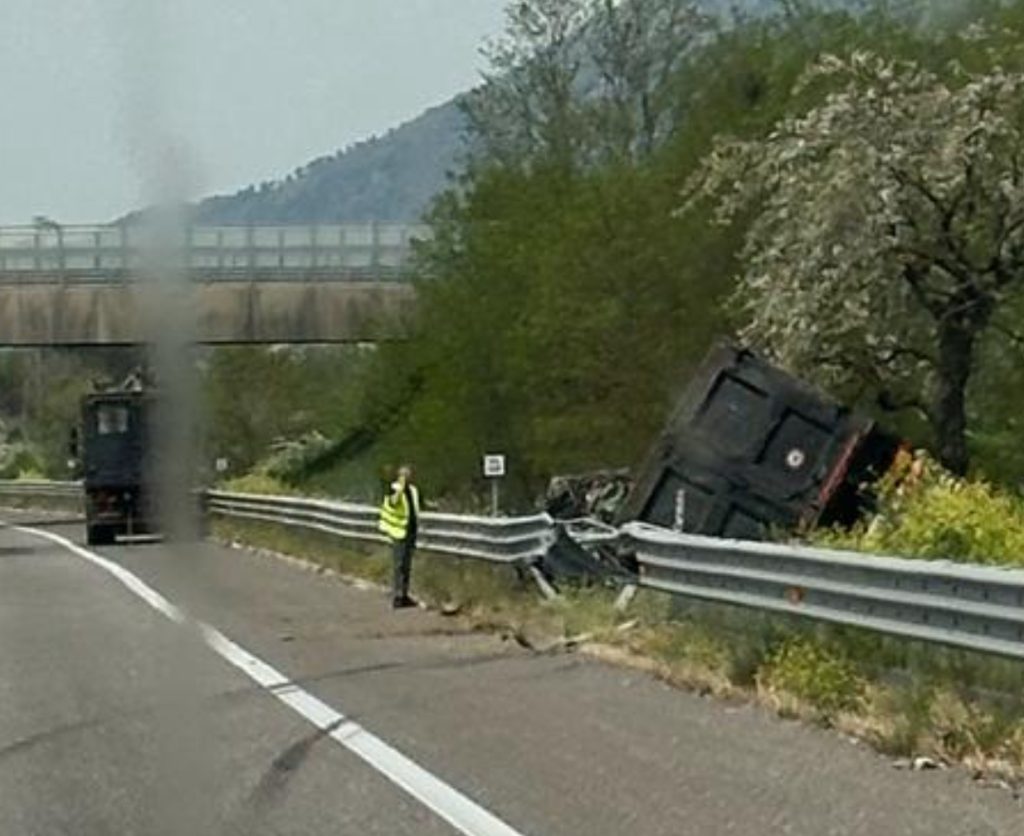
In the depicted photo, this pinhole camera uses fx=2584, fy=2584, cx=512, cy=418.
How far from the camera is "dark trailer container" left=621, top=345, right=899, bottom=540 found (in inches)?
1040

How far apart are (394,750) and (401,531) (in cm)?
1295

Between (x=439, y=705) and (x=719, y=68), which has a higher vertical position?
(x=719, y=68)

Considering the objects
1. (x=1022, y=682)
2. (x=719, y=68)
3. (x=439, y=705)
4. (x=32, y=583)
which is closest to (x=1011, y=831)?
(x=1022, y=682)

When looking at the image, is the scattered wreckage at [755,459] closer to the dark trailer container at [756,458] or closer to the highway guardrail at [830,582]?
the dark trailer container at [756,458]

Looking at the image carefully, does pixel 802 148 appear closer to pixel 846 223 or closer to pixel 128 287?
pixel 846 223

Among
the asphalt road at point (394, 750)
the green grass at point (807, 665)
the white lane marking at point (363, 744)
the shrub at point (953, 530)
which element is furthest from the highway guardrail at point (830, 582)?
the shrub at point (953, 530)

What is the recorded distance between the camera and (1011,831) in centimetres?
1012

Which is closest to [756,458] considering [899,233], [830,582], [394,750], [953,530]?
[953,530]

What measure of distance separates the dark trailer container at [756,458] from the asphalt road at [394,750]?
6.02m

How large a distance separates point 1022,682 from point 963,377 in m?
24.1

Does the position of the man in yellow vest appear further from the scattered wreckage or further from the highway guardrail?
the highway guardrail

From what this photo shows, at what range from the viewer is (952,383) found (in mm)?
36125

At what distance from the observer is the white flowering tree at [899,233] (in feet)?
115

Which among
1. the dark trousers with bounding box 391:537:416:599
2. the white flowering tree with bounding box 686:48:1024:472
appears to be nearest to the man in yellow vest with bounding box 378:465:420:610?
the dark trousers with bounding box 391:537:416:599
